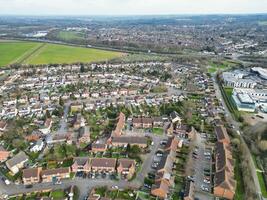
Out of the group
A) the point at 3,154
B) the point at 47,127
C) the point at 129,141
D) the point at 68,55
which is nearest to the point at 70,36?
the point at 68,55

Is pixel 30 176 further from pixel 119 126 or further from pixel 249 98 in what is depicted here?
pixel 249 98

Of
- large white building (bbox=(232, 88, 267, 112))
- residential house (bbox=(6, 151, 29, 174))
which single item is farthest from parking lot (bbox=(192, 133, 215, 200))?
residential house (bbox=(6, 151, 29, 174))

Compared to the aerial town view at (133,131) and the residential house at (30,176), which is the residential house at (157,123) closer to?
the aerial town view at (133,131)

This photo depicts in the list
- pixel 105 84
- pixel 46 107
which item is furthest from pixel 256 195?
pixel 105 84

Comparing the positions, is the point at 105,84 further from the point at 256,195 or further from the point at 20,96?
the point at 256,195

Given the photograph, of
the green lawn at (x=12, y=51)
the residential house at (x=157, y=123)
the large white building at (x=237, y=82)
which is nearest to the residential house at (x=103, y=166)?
the residential house at (x=157, y=123)

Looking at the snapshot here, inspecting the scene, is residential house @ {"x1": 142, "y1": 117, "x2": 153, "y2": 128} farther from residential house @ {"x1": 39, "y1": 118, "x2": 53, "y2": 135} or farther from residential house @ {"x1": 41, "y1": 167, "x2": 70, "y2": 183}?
residential house @ {"x1": 41, "y1": 167, "x2": 70, "y2": 183}
